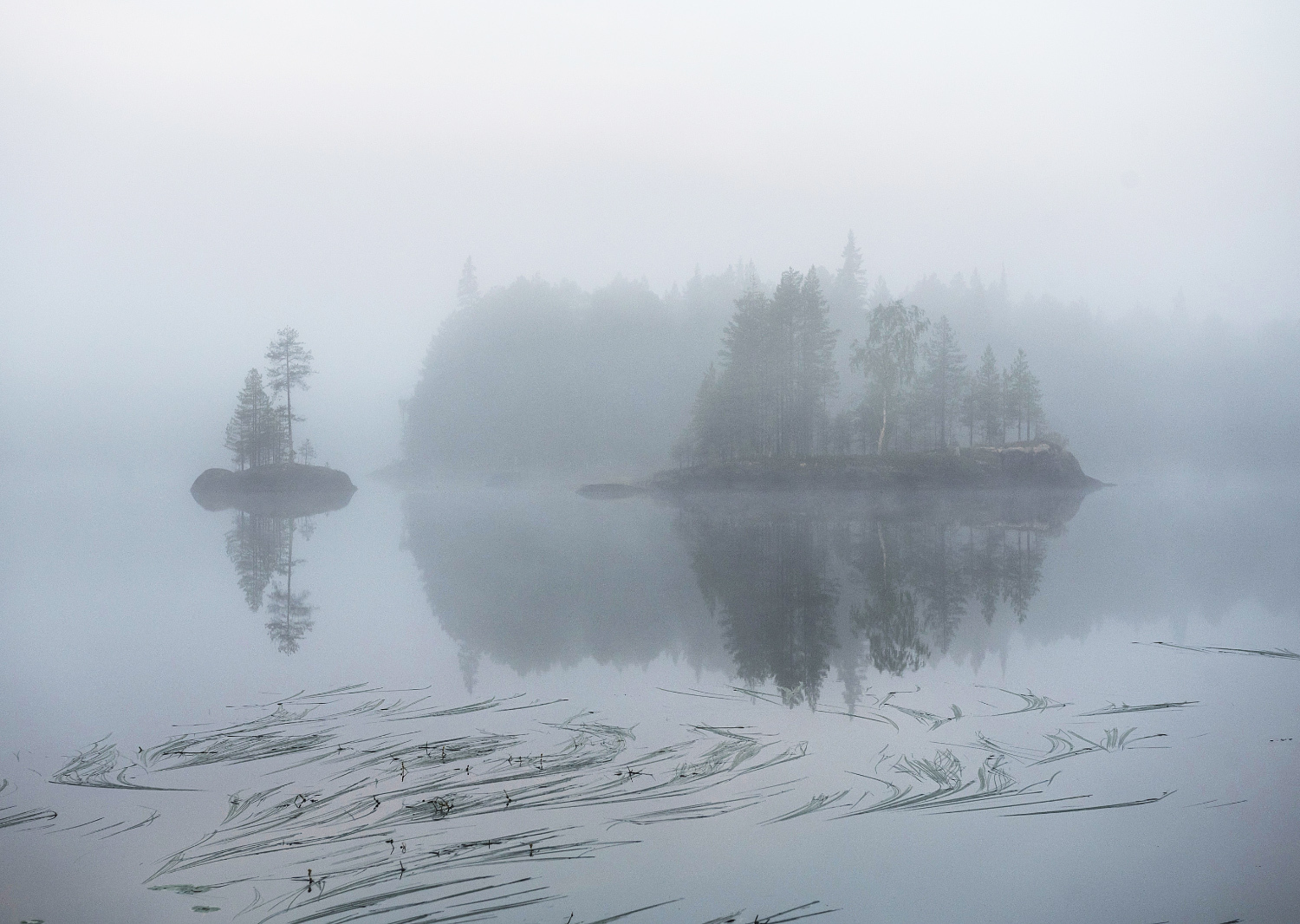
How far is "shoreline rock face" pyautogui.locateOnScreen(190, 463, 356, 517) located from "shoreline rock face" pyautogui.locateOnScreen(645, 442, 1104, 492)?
22.0 m

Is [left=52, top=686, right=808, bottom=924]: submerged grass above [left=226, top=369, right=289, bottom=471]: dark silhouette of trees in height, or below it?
below

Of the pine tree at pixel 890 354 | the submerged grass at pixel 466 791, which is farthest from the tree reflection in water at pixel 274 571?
the pine tree at pixel 890 354

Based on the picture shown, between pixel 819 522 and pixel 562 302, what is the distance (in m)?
83.9

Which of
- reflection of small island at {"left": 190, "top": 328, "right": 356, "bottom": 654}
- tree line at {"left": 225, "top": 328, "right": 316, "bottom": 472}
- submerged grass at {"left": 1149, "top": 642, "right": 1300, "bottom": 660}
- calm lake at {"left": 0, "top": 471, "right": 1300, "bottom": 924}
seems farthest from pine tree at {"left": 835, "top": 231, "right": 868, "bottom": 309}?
submerged grass at {"left": 1149, "top": 642, "right": 1300, "bottom": 660}

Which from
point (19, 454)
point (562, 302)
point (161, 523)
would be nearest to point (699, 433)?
point (161, 523)

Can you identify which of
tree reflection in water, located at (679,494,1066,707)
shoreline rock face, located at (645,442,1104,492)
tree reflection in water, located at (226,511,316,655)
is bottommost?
tree reflection in water, located at (679,494,1066,707)

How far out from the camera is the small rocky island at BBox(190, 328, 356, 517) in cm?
5125

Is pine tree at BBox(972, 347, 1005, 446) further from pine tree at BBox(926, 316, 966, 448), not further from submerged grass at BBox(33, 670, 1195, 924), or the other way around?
submerged grass at BBox(33, 670, 1195, 924)

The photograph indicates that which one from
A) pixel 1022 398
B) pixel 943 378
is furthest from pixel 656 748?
pixel 1022 398

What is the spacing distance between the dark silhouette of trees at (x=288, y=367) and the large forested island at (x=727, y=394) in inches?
896

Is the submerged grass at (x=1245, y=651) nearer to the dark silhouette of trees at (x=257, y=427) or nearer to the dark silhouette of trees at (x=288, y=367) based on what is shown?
the dark silhouette of trees at (x=257, y=427)

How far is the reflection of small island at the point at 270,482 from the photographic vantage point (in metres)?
22.1

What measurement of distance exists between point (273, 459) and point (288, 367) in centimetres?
A: 745

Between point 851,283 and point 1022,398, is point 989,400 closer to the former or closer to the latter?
point 1022,398
